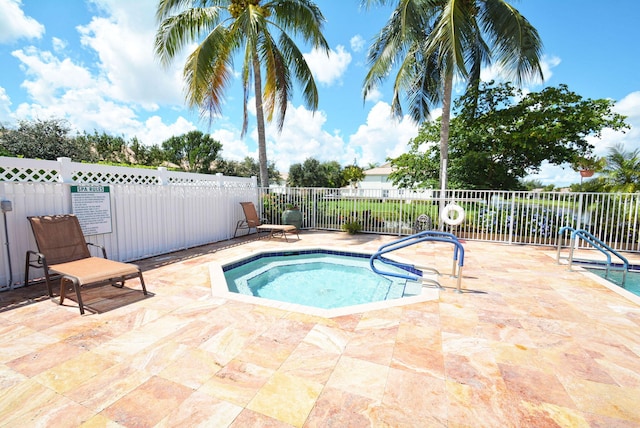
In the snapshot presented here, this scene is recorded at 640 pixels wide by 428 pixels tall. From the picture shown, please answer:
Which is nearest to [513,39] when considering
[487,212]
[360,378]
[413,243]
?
[487,212]

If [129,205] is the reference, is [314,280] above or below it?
below

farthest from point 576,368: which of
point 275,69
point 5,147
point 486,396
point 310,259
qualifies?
point 5,147

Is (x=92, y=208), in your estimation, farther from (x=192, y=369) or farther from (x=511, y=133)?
(x=511, y=133)

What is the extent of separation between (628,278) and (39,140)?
32.5 meters

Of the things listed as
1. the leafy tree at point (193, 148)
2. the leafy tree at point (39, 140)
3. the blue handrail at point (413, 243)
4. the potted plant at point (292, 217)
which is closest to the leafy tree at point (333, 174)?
the leafy tree at point (193, 148)

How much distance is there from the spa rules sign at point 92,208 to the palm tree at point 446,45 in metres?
9.25

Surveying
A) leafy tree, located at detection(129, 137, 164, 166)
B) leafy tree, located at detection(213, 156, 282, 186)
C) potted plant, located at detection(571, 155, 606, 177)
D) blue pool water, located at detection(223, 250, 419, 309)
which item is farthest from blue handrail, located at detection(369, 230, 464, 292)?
leafy tree, located at detection(129, 137, 164, 166)

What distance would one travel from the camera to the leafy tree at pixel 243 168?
3794 cm

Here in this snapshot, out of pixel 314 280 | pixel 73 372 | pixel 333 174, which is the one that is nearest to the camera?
pixel 73 372

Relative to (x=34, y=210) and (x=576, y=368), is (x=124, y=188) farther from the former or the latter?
(x=576, y=368)

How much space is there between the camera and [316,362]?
2488 mm

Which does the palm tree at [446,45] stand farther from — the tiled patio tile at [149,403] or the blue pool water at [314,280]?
the tiled patio tile at [149,403]

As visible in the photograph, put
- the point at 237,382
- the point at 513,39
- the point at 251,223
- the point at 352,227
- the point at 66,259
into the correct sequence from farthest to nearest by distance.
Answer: the point at 352,227, the point at 513,39, the point at 251,223, the point at 66,259, the point at 237,382

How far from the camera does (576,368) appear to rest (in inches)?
96.6
